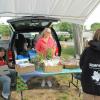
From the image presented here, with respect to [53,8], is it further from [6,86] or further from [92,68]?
[92,68]

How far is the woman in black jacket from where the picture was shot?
4342 mm

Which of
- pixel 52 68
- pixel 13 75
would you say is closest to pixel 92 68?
pixel 52 68

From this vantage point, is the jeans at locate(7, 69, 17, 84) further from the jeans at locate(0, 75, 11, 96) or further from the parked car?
the parked car

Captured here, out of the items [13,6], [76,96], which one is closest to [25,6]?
[13,6]

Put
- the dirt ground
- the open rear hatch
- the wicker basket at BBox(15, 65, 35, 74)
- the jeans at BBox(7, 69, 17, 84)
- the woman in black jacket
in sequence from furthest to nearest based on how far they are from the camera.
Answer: the open rear hatch → the dirt ground → the jeans at BBox(7, 69, 17, 84) → the wicker basket at BBox(15, 65, 35, 74) → the woman in black jacket

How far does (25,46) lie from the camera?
28.8ft

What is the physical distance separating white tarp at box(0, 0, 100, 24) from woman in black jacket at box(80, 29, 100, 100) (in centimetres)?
442

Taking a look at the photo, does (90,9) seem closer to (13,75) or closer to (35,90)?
(35,90)

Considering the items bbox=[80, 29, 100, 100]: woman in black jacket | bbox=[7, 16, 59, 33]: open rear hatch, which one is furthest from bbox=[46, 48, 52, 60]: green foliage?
bbox=[80, 29, 100, 100]: woman in black jacket

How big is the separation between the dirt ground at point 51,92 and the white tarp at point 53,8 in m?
2.24

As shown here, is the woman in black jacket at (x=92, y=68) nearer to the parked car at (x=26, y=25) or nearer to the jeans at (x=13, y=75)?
the jeans at (x=13, y=75)

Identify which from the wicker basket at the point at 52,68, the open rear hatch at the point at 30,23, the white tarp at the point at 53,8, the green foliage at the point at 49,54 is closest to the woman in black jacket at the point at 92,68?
the wicker basket at the point at 52,68

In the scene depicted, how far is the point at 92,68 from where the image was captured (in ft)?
14.4

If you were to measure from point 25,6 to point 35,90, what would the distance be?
8.68 ft
